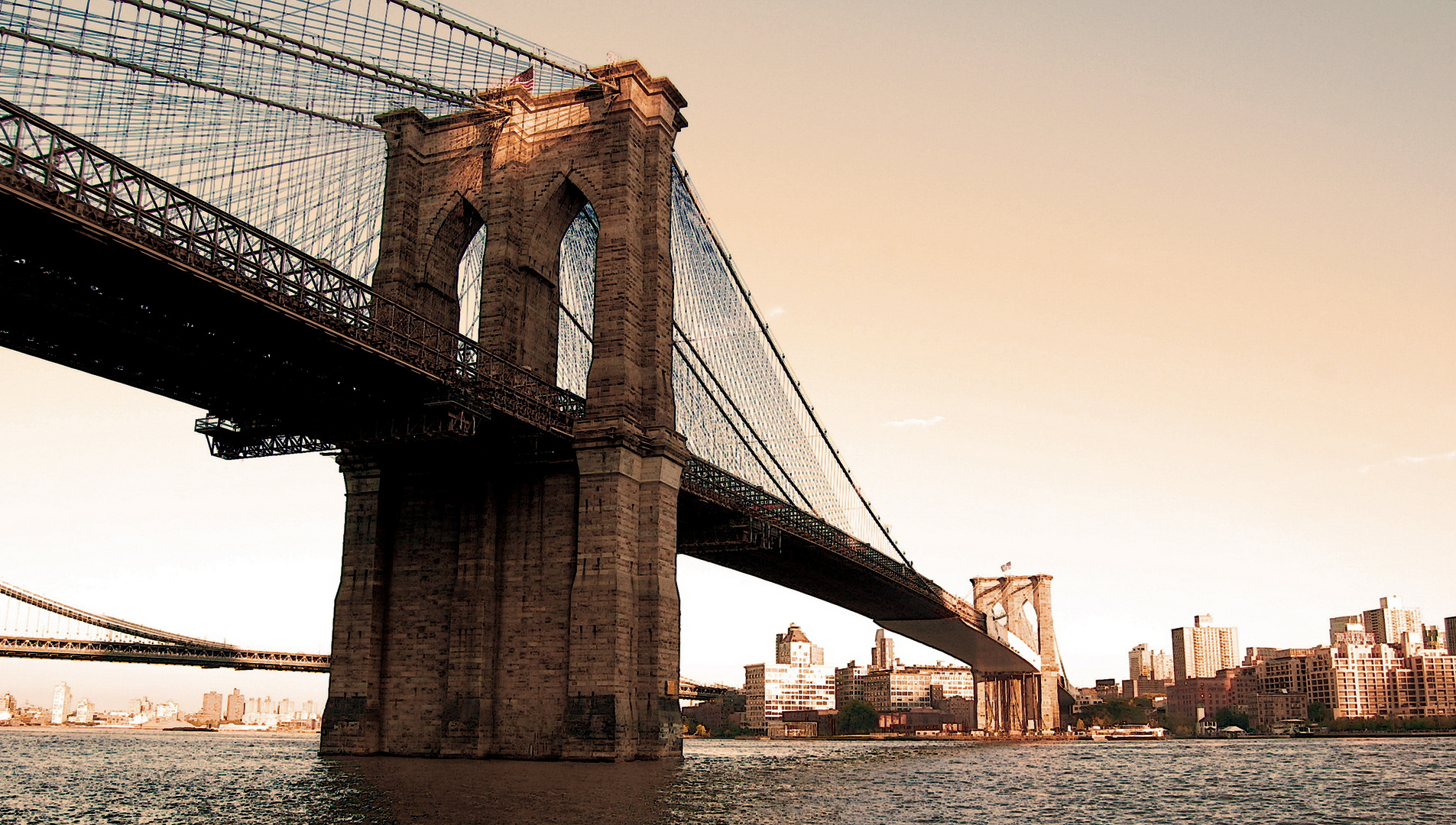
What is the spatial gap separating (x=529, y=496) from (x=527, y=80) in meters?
16.2

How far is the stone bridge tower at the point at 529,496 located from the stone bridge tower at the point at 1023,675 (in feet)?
269

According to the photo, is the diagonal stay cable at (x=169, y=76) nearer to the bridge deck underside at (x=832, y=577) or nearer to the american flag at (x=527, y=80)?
the american flag at (x=527, y=80)

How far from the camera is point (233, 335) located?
36.4 meters

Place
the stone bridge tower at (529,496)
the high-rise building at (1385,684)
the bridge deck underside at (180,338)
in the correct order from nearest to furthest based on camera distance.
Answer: the bridge deck underside at (180,338), the stone bridge tower at (529,496), the high-rise building at (1385,684)

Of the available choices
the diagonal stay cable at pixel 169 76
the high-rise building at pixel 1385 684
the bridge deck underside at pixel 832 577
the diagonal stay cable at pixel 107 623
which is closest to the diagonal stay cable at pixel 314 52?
the diagonal stay cable at pixel 169 76

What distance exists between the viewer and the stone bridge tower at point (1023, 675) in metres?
126

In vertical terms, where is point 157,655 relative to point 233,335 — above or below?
below

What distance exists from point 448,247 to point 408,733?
20138 millimetres

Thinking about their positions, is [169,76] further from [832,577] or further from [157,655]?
[157,655]

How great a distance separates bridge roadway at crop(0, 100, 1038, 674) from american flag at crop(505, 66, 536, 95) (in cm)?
1020

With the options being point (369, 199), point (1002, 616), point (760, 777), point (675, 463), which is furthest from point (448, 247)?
point (1002, 616)

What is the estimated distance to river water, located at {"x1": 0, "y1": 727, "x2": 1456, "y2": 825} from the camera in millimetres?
27297

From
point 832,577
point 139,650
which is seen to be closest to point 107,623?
point 139,650

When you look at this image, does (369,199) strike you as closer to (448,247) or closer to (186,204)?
(448,247)
